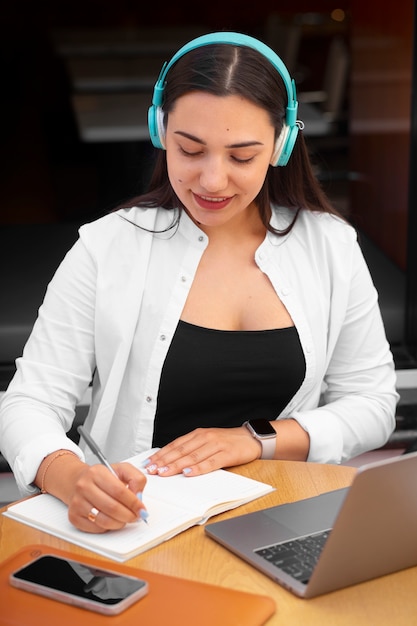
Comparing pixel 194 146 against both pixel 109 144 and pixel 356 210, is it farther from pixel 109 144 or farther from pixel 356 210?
pixel 109 144

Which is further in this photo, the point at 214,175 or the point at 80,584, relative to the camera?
the point at 214,175

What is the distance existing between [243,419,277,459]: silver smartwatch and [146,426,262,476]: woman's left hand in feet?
0.07

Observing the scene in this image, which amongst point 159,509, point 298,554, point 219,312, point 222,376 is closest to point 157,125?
point 219,312

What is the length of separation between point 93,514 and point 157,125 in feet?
2.52

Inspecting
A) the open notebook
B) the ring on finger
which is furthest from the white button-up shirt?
the ring on finger

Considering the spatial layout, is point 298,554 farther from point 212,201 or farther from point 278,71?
point 278,71

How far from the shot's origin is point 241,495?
1570mm

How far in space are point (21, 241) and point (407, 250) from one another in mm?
1750

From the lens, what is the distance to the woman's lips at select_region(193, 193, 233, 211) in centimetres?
176

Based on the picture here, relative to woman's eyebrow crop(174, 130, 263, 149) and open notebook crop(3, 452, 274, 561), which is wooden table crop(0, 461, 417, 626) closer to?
open notebook crop(3, 452, 274, 561)

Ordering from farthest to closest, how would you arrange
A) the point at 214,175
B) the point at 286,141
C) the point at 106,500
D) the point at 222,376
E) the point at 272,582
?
the point at 222,376, the point at 286,141, the point at 214,175, the point at 106,500, the point at 272,582

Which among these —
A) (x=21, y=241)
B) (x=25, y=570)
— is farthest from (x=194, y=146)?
(x=21, y=241)

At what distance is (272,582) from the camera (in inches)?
51.9

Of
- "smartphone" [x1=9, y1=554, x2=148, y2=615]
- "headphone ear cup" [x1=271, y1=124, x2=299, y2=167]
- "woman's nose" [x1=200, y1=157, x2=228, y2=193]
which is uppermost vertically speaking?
"headphone ear cup" [x1=271, y1=124, x2=299, y2=167]
